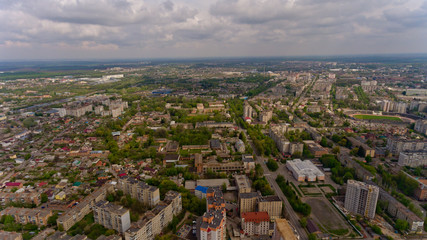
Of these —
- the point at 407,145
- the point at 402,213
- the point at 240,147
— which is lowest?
the point at 402,213

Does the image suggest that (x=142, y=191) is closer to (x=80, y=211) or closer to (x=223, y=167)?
(x=80, y=211)

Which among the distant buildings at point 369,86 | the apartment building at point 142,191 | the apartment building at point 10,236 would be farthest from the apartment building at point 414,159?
the distant buildings at point 369,86

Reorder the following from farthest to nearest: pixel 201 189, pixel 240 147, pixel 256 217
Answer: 1. pixel 240 147
2. pixel 201 189
3. pixel 256 217

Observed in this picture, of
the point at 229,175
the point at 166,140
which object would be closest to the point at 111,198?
the point at 229,175

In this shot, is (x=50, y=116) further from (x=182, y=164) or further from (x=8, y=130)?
(x=182, y=164)

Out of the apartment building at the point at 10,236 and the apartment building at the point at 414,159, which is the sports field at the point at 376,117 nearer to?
the apartment building at the point at 414,159

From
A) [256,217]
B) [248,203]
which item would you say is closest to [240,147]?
[248,203]
